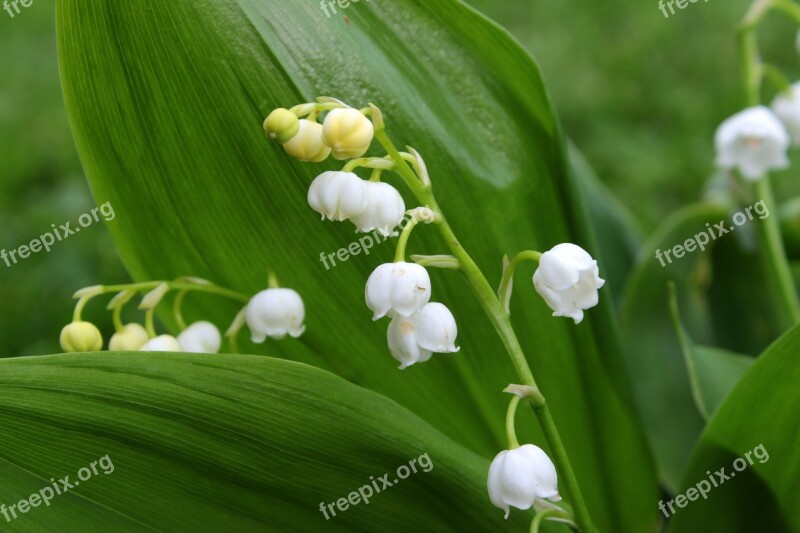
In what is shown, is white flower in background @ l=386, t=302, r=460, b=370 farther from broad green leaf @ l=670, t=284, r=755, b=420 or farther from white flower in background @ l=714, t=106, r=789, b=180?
white flower in background @ l=714, t=106, r=789, b=180

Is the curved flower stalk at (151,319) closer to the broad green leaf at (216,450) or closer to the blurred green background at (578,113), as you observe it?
the broad green leaf at (216,450)

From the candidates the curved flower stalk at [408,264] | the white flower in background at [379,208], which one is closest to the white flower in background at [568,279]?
the curved flower stalk at [408,264]

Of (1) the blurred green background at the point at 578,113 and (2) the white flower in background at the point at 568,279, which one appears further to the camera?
(1) the blurred green background at the point at 578,113

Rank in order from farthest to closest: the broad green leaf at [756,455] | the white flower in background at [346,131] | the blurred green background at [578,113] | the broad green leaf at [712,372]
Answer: the blurred green background at [578,113] → the broad green leaf at [712,372] → the broad green leaf at [756,455] → the white flower in background at [346,131]

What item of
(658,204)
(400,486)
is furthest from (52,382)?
(658,204)

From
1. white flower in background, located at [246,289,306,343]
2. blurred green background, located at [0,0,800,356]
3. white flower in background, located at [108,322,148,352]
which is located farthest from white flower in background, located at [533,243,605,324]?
blurred green background, located at [0,0,800,356]

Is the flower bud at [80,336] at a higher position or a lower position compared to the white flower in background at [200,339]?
higher

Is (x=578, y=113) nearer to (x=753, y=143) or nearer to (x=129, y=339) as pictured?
(x=753, y=143)
